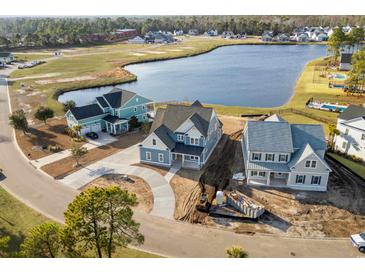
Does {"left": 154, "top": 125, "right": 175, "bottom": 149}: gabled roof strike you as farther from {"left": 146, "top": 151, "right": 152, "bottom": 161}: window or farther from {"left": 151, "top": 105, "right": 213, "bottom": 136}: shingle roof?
{"left": 146, "top": 151, "right": 152, "bottom": 161}: window

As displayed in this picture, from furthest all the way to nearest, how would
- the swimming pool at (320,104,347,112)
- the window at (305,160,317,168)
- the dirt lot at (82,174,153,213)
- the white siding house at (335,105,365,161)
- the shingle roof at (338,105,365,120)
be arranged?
the swimming pool at (320,104,347,112), the shingle roof at (338,105,365,120), the white siding house at (335,105,365,161), the window at (305,160,317,168), the dirt lot at (82,174,153,213)

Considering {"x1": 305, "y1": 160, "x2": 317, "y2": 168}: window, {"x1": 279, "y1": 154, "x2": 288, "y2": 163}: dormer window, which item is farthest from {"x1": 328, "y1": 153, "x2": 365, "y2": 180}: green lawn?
{"x1": 279, "y1": 154, "x2": 288, "y2": 163}: dormer window

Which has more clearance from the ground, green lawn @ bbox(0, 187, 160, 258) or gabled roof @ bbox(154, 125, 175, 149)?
gabled roof @ bbox(154, 125, 175, 149)

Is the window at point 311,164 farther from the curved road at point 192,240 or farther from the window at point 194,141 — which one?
the window at point 194,141

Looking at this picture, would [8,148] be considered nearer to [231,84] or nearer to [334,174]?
[334,174]

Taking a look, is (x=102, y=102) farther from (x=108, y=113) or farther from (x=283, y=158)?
(x=283, y=158)

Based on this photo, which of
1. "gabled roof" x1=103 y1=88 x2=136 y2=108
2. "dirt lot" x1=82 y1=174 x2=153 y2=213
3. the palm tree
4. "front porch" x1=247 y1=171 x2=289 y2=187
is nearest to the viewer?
"dirt lot" x1=82 y1=174 x2=153 y2=213

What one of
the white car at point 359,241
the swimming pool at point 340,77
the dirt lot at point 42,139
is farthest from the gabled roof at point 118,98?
the swimming pool at point 340,77
